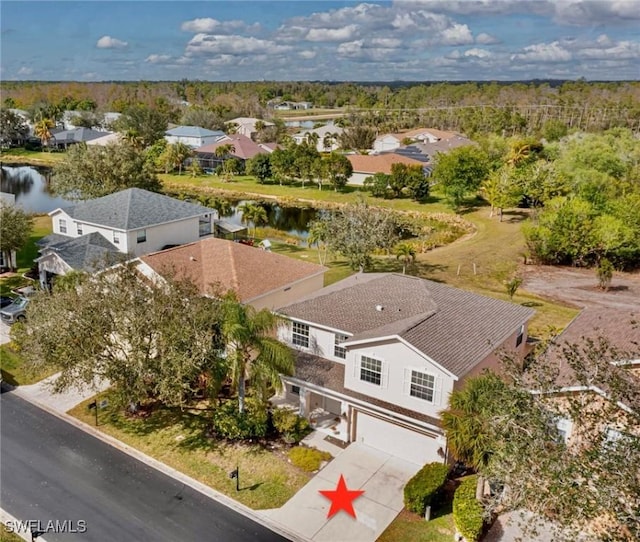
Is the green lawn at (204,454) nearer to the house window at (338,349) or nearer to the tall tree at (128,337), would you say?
the tall tree at (128,337)

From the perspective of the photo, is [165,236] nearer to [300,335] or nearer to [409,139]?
[300,335]

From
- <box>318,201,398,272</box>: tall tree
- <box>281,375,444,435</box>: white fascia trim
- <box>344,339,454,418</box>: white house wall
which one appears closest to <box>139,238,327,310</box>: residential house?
<box>318,201,398,272</box>: tall tree

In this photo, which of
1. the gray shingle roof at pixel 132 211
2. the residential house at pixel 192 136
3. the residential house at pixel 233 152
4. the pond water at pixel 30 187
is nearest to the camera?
the gray shingle roof at pixel 132 211

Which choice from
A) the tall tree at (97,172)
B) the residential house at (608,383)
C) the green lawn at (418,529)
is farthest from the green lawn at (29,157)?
the green lawn at (418,529)

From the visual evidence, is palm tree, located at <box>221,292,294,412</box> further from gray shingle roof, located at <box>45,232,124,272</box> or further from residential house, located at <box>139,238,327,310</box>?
gray shingle roof, located at <box>45,232,124,272</box>

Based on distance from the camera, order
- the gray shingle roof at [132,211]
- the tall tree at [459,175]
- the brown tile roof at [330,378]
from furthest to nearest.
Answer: the tall tree at [459,175]
the gray shingle roof at [132,211]
the brown tile roof at [330,378]
